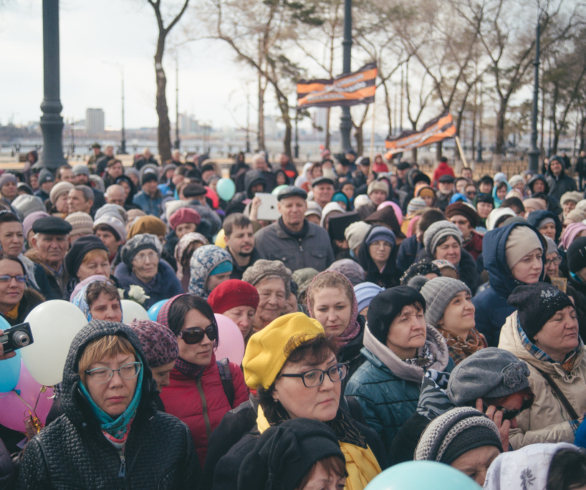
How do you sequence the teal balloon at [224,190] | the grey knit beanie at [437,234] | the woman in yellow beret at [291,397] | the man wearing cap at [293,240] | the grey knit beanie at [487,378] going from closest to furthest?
the woman in yellow beret at [291,397] < the grey knit beanie at [487,378] < the grey knit beanie at [437,234] < the man wearing cap at [293,240] < the teal balloon at [224,190]

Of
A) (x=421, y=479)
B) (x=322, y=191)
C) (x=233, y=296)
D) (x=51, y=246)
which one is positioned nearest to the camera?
(x=421, y=479)

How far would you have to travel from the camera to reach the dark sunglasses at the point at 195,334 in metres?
3.21

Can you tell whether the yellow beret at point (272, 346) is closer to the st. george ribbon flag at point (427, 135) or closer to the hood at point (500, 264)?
the hood at point (500, 264)

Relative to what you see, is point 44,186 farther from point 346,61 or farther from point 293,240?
point 346,61

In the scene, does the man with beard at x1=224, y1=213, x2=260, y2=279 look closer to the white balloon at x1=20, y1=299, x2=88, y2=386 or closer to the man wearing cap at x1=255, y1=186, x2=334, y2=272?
the man wearing cap at x1=255, y1=186, x2=334, y2=272

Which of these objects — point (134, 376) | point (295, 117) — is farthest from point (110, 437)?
point (295, 117)

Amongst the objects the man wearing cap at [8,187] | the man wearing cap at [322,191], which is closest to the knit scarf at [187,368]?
the man wearing cap at [322,191]

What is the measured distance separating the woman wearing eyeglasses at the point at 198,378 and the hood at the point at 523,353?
5.12 feet

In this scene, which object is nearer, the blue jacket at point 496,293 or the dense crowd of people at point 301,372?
the dense crowd of people at point 301,372

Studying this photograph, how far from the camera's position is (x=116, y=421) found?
7.84 ft

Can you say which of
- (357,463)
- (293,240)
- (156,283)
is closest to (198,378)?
(357,463)

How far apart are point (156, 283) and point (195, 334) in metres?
2.01

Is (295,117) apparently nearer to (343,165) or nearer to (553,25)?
(553,25)

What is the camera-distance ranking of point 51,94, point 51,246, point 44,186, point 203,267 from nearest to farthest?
point 203,267
point 51,246
point 44,186
point 51,94
